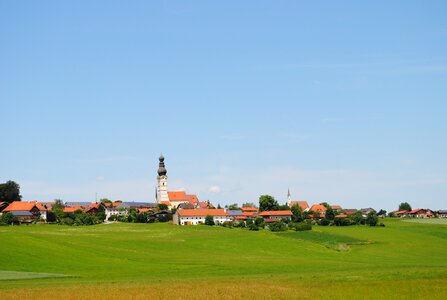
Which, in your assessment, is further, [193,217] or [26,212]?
[26,212]

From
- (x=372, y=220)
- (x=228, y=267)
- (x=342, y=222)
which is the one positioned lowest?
(x=228, y=267)

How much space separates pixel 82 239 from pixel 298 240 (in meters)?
42.0

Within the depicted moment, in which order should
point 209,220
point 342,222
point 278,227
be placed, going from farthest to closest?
point 209,220, point 342,222, point 278,227

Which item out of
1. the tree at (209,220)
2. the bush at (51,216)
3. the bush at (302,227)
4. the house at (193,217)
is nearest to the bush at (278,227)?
the bush at (302,227)

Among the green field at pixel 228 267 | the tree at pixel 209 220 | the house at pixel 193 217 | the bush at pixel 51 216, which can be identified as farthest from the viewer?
the bush at pixel 51 216

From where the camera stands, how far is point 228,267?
231ft

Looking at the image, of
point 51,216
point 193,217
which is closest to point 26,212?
point 51,216

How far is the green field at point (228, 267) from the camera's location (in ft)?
146

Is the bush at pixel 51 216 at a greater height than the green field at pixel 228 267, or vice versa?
the bush at pixel 51 216

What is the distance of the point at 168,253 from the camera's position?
317ft

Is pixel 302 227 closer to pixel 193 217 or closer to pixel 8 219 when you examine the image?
pixel 193 217

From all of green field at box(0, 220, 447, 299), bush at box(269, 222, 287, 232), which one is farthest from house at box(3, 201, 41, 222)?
bush at box(269, 222, 287, 232)

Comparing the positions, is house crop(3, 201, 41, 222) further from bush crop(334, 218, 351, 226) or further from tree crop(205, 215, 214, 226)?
bush crop(334, 218, 351, 226)

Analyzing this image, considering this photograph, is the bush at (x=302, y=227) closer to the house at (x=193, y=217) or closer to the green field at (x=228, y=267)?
the green field at (x=228, y=267)
